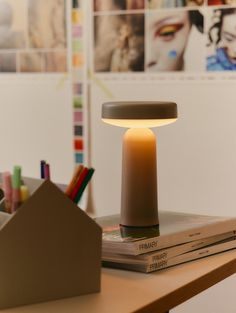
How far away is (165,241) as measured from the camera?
1148 millimetres

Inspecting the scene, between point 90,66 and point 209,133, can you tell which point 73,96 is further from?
point 209,133

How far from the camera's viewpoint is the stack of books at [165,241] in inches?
43.9

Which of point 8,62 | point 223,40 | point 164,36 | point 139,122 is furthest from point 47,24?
point 139,122

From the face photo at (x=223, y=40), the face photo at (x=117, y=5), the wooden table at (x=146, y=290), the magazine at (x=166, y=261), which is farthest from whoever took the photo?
the face photo at (x=117, y=5)

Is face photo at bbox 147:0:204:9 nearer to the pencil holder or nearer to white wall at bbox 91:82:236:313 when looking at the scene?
white wall at bbox 91:82:236:313

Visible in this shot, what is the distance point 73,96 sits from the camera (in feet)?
7.68

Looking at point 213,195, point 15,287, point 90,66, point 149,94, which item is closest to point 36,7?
point 90,66

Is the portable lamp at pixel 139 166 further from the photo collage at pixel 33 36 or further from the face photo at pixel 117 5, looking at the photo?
the photo collage at pixel 33 36

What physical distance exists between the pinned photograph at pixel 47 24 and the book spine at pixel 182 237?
4.08 feet

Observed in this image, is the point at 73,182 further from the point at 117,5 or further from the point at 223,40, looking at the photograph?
the point at 117,5

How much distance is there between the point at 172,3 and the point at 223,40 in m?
0.21

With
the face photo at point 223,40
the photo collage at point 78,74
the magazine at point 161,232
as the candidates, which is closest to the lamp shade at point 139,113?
the magazine at point 161,232

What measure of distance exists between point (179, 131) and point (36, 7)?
706 millimetres

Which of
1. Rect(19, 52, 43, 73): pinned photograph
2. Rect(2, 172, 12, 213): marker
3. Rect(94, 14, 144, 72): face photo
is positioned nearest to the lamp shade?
Rect(2, 172, 12, 213): marker
